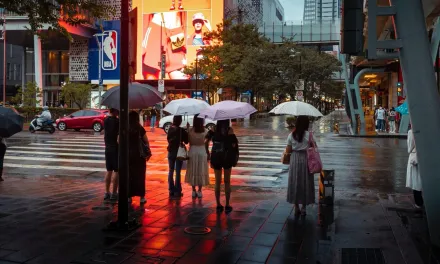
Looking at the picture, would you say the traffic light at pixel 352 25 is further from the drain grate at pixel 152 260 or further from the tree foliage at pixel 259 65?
the tree foliage at pixel 259 65

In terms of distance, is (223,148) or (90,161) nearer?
(223,148)

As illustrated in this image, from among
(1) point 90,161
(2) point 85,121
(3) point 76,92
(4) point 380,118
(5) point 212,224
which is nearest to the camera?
(5) point 212,224

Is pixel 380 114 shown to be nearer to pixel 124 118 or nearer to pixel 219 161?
pixel 219 161

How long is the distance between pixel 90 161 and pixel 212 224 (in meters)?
9.30

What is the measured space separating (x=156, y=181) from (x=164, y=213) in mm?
3863

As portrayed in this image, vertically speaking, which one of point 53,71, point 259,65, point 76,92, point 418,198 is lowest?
point 418,198

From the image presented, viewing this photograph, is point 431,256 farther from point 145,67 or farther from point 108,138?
point 145,67

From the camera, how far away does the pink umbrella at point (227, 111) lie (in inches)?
296

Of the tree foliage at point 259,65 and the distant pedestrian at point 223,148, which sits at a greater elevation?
the tree foliage at point 259,65

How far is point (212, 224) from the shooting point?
6832 millimetres

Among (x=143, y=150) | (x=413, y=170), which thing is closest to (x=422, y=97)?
(x=413, y=170)

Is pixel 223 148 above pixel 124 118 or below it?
below

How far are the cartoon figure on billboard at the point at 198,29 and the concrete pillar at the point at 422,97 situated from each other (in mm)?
49594

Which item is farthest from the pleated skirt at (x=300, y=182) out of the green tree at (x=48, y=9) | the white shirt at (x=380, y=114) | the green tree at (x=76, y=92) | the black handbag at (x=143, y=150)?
the green tree at (x=76, y=92)
